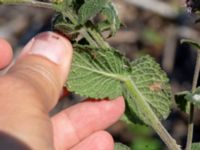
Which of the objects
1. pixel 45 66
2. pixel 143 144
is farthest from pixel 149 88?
pixel 143 144

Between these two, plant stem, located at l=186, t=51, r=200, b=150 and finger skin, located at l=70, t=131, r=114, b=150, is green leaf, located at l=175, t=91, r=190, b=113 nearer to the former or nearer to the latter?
plant stem, located at l=186, t=51, r=200, b=150

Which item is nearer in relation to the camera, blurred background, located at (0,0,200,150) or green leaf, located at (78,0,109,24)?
green leaf, located at (78,0,109,24)

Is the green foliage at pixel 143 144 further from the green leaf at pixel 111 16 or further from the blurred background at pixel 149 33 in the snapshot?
the green leaf at pixel 111 16

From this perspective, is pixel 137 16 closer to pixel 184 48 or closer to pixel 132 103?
pixel 184 48

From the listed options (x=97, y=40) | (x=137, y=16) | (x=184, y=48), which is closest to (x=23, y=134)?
(x=97, y=40)

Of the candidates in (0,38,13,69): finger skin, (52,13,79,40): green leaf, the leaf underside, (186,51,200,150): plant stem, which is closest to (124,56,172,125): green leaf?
the leaf underside

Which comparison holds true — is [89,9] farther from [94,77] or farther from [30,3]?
[94,77]

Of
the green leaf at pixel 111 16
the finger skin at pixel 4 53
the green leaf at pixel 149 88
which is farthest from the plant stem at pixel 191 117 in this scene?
the finger skin at pixel 4 53

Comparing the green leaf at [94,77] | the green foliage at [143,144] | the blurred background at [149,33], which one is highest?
the green leaf at [94,77]
